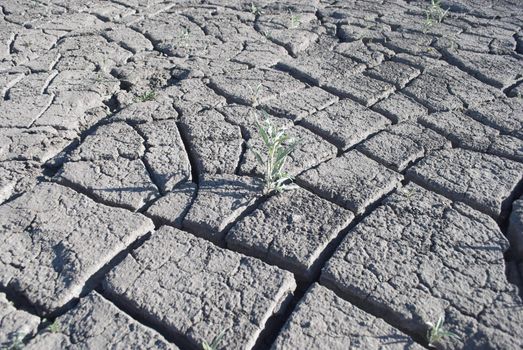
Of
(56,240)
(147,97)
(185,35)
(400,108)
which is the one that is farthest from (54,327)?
(185,35)

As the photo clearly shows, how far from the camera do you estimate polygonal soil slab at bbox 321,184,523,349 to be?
1.92 m

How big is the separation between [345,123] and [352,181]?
2.04ft

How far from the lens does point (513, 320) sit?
192cm

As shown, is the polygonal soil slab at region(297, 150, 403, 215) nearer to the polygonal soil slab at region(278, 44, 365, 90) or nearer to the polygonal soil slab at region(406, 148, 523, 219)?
the polygonal soil slab at region(406, 148, 523, 219)

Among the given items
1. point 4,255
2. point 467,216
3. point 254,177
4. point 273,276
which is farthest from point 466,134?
point 4,255

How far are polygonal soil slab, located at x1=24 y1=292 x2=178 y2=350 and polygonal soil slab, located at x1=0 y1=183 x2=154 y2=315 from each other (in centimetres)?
12

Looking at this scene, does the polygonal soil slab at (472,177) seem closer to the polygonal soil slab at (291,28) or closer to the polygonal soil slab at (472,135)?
the polygonal soil slab at (472,135)

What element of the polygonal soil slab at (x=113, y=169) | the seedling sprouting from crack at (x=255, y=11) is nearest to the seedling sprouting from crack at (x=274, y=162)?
the polygonal soil slab at (x=113, y=169)

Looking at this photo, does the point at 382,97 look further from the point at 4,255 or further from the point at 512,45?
the point at 4,255

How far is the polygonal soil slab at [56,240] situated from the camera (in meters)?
2.11

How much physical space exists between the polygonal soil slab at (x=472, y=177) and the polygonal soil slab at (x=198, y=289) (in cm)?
105

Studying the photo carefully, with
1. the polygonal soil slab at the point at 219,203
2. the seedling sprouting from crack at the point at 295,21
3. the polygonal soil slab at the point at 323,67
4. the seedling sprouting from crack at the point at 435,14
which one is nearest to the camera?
the polygonal soil slab at the point at 219,203

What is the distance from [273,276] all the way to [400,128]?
4.95 feet

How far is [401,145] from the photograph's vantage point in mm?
2949
